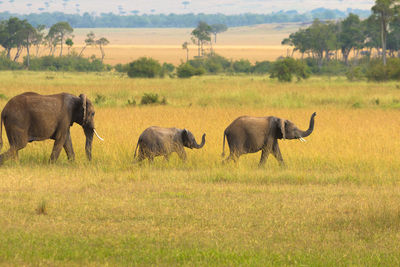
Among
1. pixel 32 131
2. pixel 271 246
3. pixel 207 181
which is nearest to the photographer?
pixel 271 246

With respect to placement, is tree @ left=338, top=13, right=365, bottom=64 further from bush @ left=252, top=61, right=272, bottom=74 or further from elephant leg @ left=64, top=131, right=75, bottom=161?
elephant leg @ left=64, top=131, right=75, bottom=161

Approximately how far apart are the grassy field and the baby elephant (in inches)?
8.3

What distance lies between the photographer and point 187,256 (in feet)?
19.4

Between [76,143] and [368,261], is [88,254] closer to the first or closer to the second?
[368,261]

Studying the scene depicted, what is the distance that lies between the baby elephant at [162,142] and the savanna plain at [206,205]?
0.21 m

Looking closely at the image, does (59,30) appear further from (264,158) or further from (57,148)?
(264,158)

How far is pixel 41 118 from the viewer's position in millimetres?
10633

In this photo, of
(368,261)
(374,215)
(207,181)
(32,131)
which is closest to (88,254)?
(368,261)

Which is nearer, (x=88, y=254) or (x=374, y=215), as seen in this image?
(x=88, y=254)

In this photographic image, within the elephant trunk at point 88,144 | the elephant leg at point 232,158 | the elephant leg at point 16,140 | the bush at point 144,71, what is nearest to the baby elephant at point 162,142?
the elephant leg at point 232,158

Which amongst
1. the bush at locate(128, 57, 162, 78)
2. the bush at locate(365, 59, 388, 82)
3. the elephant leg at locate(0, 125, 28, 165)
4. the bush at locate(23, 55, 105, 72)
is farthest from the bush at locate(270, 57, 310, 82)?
the elephant leg at locate(0, 125, 28, 165)

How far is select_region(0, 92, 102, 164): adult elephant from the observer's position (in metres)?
10.5

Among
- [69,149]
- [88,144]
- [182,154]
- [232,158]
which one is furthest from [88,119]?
[232,158]

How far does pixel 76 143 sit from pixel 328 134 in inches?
206
